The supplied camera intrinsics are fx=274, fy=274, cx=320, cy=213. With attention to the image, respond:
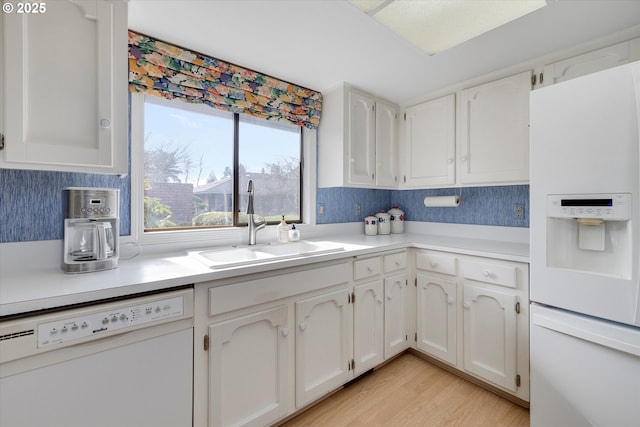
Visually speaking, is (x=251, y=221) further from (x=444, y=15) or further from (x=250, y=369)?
(x=444, y=15)

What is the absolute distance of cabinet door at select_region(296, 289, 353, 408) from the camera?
60.5 inches

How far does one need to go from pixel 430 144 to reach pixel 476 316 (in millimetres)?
1370

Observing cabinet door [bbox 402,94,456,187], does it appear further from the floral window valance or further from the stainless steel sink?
the stainless steel sink

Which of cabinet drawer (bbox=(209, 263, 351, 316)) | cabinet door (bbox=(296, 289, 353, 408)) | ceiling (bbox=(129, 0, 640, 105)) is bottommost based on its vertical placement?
cabinet door (bbox=(296, 289, 353, 408))

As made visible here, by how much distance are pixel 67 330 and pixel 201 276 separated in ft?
1.43

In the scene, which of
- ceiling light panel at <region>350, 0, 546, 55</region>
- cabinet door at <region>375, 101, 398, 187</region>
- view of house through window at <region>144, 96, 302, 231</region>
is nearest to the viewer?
ceiling light panel at <region>350, 0, 546, 55</region>

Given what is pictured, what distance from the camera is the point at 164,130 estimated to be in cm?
171

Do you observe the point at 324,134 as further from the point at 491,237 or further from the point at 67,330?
the point at 67,330

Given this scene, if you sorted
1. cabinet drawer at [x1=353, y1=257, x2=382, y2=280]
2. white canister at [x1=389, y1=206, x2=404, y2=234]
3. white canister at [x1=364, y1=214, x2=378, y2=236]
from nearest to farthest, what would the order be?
1. cabinet drawer at [x1=353, y1=257, x2=382, y2=280]
2. white canister at [x1=364, y1=214, x2=378, y2=236]
3. white canister at [x1=389, y1=206, x2=404, y2=234]

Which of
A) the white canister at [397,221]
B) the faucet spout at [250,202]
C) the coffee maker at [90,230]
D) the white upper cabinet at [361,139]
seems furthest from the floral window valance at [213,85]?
the white canister at [397,221]

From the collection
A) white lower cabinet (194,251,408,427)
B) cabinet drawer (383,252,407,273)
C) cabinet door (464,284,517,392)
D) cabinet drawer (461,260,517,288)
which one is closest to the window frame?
white lower cabinet (194,251,408,427)

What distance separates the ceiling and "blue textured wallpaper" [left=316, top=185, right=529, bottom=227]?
0.93 metres

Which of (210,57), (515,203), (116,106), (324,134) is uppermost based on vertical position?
(210,57)

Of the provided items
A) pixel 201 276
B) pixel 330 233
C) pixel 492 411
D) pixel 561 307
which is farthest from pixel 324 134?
pixel 492 411
